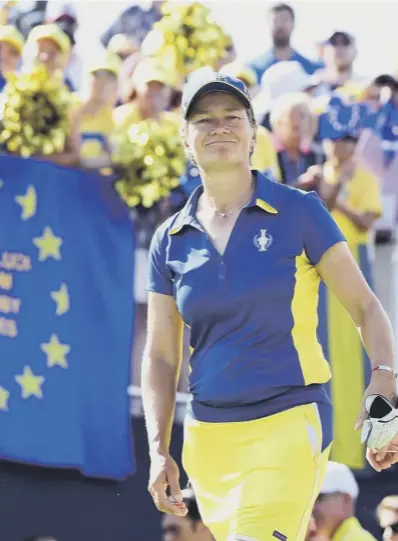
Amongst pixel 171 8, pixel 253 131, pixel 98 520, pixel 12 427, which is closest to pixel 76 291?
pixel 12 427

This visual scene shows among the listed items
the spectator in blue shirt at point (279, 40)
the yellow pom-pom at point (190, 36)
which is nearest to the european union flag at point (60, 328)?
the yellow pom-pom at point (190, 36)

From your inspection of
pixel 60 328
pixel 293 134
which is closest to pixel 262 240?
pixel 60 328

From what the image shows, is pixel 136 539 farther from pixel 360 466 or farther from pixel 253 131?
pixel 253 131

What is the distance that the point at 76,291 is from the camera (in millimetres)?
6934

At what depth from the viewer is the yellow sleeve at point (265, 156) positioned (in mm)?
7340

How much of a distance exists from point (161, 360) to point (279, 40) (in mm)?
5546

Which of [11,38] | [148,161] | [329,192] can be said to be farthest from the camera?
[11,38]

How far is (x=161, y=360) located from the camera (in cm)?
391

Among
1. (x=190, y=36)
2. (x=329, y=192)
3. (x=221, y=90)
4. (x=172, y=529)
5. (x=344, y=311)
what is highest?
(x=221, y=90)

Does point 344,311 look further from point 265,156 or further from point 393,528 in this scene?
point 393,528

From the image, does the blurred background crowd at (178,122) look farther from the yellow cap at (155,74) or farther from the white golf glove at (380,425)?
the white golf glove at (380,425)

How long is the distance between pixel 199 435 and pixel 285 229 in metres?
0.66

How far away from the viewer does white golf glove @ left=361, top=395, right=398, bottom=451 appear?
3295mm

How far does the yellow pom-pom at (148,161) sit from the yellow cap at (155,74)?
68 cm
